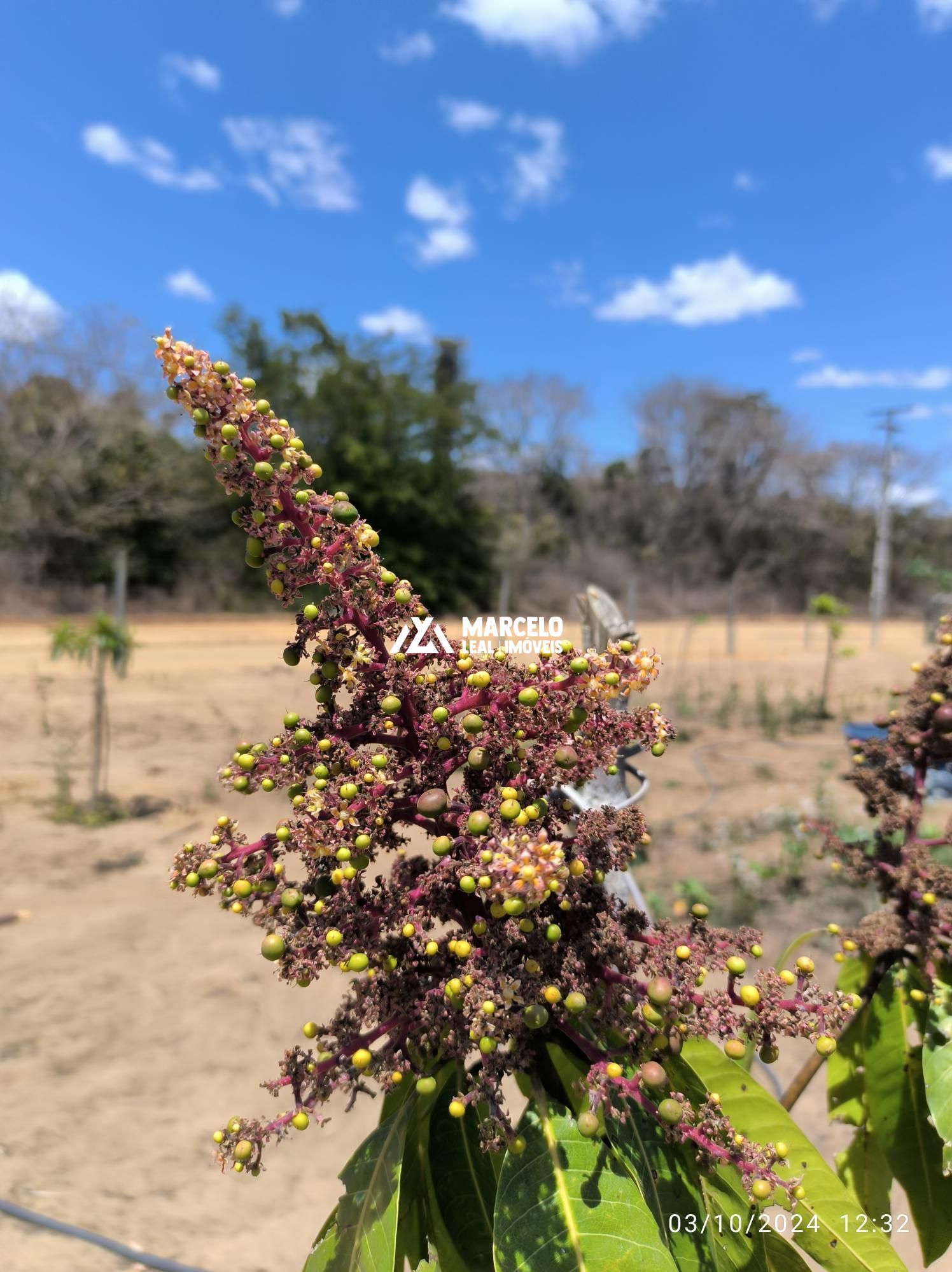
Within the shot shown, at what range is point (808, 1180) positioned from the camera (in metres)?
1.02

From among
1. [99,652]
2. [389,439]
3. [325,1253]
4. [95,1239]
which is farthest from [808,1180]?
[389,439]

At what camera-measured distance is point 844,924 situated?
5.54 metres

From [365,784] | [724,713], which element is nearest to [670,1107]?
[365,784]

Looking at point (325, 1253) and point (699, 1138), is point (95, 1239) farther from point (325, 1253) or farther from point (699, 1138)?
point (699, 1138)

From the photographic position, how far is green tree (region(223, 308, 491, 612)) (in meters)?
21.1

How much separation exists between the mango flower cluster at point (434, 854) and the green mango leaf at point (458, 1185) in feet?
0.68

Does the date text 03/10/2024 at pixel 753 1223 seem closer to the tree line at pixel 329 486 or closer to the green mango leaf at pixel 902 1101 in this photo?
the green mango leaf at pixel 902 1101

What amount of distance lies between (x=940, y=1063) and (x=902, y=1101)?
260 millimetres

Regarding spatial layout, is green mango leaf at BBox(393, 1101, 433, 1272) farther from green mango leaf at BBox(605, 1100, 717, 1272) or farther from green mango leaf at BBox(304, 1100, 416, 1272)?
green mango leaf at BBox(605, 1100, 717, 1272)

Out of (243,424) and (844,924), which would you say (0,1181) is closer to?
(243,424)

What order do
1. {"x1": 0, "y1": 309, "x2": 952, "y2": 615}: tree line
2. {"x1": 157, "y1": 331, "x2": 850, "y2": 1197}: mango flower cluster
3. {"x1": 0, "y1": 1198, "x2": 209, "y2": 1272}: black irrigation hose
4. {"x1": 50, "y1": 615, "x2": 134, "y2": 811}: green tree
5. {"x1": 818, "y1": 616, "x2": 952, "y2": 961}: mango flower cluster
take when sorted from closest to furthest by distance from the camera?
{"x1": 157, "y1": 331, "x2": 850, "y2": 1197}: mango flower cluster
{"x1": 818, "y1": 616, "x2": 952, "y2": 961}: mango flower cluster
{"x1": 0, "y1": 1198, "x2": 209, "y2": 1272}: black irrigation hose
{"x1": 50, "y1": 615, "x2": 134, "y2": 811}: green tree
{"x1": 0, "y1": 309, "x2": 952, "y2": 615}: tree line

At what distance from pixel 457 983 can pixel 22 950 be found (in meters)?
5.37

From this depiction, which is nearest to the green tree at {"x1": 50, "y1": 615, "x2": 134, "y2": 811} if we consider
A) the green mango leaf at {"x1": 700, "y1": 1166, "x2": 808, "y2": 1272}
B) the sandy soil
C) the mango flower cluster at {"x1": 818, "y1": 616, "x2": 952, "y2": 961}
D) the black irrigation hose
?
the sandy soil

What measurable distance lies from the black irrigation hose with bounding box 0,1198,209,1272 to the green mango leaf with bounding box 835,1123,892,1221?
1987 millimetres
